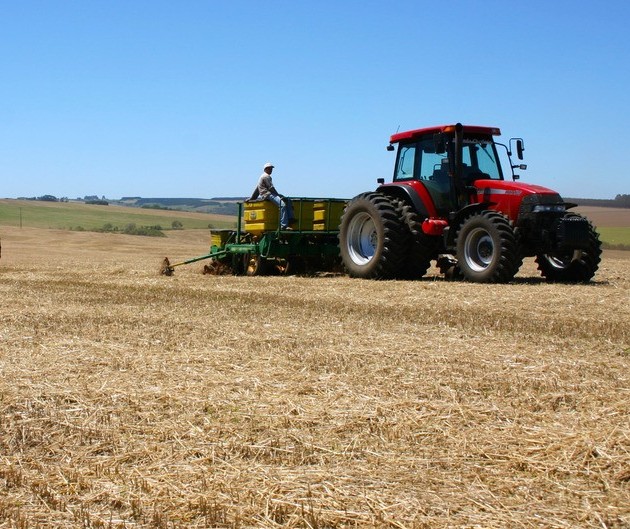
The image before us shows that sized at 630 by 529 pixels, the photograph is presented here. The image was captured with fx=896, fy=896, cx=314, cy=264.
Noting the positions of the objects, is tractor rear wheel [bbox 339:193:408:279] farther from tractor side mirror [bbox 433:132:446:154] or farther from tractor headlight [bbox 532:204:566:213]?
tractor headlight [bbox 532:204:566:213]

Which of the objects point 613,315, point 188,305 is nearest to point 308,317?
point 188,305

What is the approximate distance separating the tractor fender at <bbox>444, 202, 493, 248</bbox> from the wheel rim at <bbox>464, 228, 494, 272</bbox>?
1.18 feet

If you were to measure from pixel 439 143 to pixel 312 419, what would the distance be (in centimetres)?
880

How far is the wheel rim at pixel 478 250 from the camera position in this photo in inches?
496

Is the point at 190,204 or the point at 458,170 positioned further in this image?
the point at 190,204

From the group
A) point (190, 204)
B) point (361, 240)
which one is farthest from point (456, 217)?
point (190, 204)

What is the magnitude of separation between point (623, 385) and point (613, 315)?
169 inches

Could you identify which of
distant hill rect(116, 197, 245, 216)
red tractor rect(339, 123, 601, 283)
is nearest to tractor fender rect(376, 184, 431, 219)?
red tractor rect(339, 123, 601, 283)

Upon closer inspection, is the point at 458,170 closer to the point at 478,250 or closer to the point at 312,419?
the point at 478,250

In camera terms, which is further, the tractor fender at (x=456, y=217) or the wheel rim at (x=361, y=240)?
the wheel rim at (x=361, y=240)

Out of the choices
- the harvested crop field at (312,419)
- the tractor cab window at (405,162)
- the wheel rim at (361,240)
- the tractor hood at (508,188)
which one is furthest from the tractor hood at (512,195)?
the harvested crop field at (312,419)

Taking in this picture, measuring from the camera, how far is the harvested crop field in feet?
11.4

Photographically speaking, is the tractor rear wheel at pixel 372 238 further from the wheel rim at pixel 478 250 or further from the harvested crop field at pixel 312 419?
the harvested crop field at pixel 312 419

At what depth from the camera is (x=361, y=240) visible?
14602 mm
